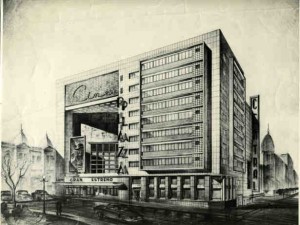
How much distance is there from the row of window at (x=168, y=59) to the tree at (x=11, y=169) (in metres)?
1.88

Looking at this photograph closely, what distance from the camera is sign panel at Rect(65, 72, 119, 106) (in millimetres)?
5195

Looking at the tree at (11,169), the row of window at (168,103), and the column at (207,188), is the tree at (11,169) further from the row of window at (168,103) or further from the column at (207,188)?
the column at (207,188)

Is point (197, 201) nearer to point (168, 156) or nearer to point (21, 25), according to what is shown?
point (168, 156)

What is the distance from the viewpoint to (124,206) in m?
4.98

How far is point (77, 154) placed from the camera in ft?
17.0

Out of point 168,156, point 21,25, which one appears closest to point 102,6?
point 21,25

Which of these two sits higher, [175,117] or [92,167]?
[175,117]

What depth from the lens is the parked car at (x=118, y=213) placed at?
4.88 m

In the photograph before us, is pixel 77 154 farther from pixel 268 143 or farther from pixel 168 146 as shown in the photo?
pixel 268 143

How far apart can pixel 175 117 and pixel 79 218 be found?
165cm

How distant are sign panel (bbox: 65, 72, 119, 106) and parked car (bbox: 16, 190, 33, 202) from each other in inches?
47.0

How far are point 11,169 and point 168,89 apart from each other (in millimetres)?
2129

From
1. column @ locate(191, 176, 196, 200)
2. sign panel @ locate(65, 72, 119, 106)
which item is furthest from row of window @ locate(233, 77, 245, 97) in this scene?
sign panel @ locate(65, 72, 119, 106)

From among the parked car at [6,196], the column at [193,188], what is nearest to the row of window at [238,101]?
the column at [193,188]
